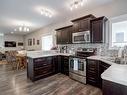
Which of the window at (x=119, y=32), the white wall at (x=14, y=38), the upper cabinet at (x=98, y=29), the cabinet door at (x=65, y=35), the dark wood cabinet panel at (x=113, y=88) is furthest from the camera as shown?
the white wall at (x=14, y=38)

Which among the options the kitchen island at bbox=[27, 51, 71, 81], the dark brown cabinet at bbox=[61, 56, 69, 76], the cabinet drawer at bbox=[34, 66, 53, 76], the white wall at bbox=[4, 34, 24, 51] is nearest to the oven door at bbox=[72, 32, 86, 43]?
the kitchen island at bbox=[27, 51, 71, 81]

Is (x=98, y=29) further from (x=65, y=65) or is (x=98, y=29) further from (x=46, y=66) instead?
(x=46, y=66)

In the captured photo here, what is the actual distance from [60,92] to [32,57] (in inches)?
63.8

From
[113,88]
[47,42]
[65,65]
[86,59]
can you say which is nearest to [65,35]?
[65,65]

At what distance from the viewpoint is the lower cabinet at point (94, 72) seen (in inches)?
112

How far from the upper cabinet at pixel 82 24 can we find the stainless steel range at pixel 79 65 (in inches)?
35.0

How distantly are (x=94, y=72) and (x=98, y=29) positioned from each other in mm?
1472

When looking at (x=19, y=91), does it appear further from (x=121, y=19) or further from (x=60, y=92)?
(x=121, y=19)

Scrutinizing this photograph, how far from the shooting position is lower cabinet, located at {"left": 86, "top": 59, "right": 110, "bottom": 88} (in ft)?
9.33

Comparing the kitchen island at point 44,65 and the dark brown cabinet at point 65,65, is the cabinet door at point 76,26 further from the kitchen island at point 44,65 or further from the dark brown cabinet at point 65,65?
the dark brown cabinet at point 65,65

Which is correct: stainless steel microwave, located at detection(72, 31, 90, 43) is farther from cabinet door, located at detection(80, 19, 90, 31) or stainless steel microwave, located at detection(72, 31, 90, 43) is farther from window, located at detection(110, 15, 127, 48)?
window, located at detection(110, 15, 127, 48)

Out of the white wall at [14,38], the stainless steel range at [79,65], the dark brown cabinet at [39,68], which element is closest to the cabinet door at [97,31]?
the stainless steel range at [79,65]

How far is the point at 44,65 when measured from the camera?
387cm

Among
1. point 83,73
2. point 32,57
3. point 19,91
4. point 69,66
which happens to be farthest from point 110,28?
point 19,91
